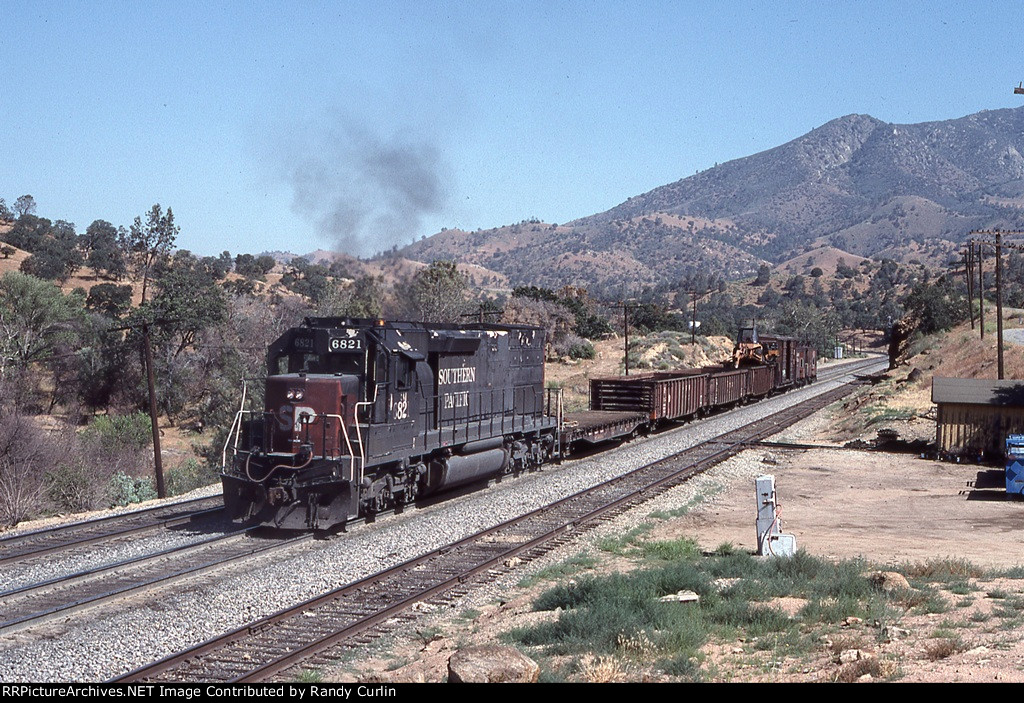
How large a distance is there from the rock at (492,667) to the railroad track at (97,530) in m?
9.09

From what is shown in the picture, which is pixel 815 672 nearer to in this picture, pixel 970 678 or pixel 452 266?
pixel 970 678

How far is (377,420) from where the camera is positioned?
16484mm

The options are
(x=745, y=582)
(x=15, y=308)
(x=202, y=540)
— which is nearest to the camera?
(x=745, y=582)

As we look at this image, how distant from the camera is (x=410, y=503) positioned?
61.8 feet

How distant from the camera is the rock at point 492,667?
815 cm

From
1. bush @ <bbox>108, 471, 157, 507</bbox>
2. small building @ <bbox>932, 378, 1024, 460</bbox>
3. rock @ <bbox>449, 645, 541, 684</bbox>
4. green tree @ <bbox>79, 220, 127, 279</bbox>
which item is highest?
green tree @ <bbox>79, 220, 127, 279</bbox>

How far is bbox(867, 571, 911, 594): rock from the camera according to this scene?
11.3 meters

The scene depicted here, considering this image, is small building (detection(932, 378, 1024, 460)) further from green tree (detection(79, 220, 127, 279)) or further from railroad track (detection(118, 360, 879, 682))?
green tree (detection(79, 220, 127, 279))

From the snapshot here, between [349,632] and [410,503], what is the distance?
8144 mm

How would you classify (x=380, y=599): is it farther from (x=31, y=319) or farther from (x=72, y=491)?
(x=31, y=319)

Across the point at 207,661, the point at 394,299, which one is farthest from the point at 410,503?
the point at 394,299

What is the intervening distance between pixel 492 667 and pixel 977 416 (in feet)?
77.5

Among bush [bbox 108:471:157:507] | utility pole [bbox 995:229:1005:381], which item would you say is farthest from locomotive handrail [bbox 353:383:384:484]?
utility pole [bbox 995:229:1005:381]

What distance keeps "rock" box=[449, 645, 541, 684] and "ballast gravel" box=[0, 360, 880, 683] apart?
12.0 feet
